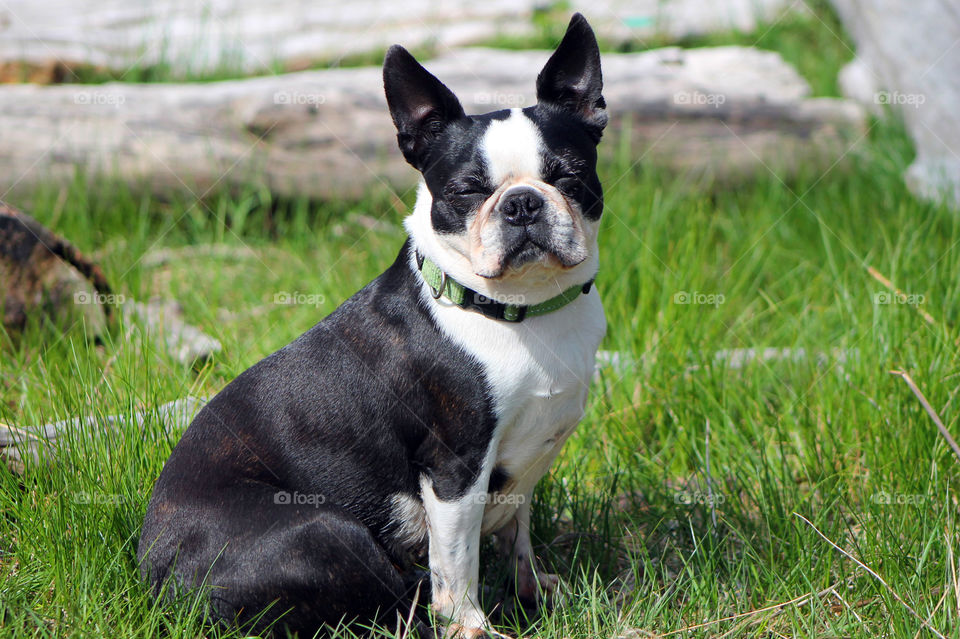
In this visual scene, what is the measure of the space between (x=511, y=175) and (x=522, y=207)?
15cm

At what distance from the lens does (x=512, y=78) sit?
223 inches

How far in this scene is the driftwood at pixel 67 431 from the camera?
282 centimetres

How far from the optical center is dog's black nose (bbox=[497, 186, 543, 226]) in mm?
2322

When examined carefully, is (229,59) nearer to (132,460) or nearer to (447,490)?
(132,460)

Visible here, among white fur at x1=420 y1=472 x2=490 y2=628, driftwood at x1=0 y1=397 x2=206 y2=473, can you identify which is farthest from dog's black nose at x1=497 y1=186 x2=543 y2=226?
driftwood at x1=0 y1=397 x2=206 y2=473

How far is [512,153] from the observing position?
242 cm

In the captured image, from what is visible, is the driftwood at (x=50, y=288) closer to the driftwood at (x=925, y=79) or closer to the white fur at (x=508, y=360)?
the white fur at (x=508, y=360)

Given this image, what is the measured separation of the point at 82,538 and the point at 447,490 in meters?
1.11

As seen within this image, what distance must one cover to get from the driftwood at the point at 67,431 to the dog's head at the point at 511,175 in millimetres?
1112

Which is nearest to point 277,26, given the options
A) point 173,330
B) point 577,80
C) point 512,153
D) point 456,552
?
point 173,330

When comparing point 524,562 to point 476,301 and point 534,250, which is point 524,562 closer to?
point 476,301

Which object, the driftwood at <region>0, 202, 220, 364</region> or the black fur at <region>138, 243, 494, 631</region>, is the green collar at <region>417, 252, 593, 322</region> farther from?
the driftwood at <region>0, 202, 220, 364</region>

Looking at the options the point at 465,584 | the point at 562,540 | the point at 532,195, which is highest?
the point at 532,195

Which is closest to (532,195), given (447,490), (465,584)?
(447,490)
